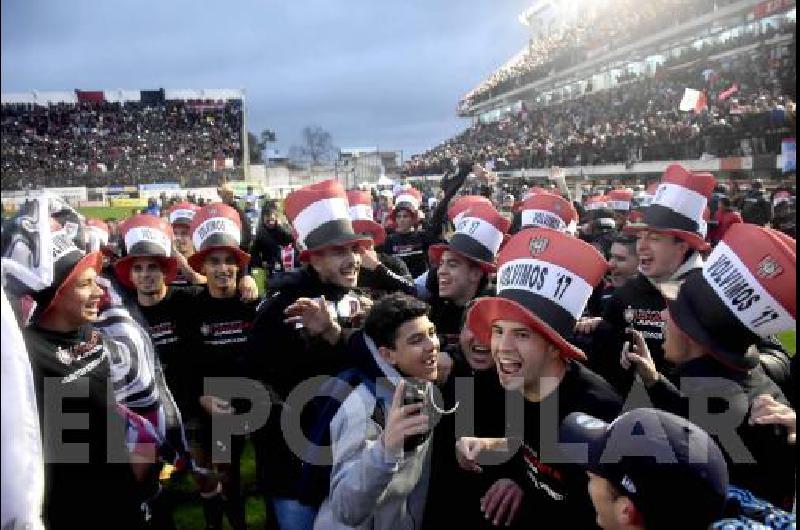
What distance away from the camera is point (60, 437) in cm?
278

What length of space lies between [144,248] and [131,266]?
0.20 meters

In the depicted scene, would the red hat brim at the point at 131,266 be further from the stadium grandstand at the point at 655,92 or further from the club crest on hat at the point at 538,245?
the stadium grandstand at the point at 655,92

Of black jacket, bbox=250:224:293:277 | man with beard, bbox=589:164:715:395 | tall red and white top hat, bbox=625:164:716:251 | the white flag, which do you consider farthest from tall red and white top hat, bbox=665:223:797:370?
black jacket, bbox=250:224:293:277

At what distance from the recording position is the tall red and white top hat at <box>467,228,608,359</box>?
289cm

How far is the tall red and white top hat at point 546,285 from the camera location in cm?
289

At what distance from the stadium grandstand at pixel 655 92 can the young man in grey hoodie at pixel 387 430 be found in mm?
15715

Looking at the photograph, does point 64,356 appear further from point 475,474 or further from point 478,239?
point 478,239

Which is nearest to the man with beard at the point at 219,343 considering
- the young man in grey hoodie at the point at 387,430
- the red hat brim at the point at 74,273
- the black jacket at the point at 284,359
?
the black jacket at the point at 284,359

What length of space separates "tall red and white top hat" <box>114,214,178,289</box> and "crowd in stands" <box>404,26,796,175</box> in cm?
1710

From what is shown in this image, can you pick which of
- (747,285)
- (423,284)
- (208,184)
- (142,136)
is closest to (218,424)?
(423,284)

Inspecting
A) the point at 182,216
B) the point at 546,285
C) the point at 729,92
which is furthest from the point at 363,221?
the point at 729,92

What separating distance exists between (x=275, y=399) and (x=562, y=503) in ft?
6.38

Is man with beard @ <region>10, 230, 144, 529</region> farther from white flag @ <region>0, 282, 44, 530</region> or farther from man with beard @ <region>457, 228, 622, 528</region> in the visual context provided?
man with beard @ <region>457, 228, 622, 528</region>

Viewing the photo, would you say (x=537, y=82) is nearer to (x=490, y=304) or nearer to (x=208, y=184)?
(x=208, y=184)
